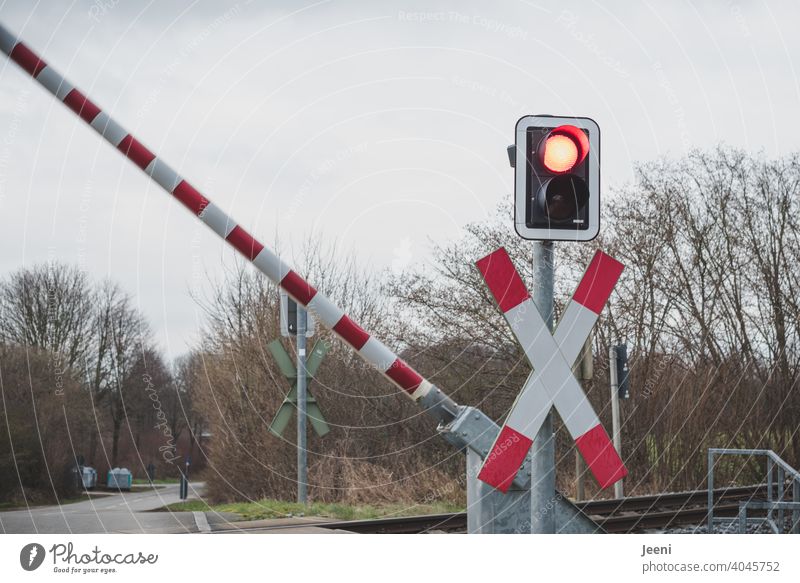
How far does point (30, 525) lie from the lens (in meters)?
5.66

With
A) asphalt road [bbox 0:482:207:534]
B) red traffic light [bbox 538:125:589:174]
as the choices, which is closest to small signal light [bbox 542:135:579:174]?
red traffic light [bbox 538:125:589:174]

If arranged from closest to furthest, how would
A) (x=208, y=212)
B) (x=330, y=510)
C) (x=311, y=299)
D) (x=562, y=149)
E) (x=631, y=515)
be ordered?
1. (x=562, y=149)
2. (x=208, y=212)
3. (x=311, y=299)
4. (x=631, y=515)
5. (x=330, y=510)

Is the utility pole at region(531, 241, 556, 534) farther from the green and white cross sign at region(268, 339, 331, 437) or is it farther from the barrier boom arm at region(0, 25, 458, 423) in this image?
the green and white cross sign at region(268, 339, 331, 437)

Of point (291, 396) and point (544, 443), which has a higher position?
point (291, 396)

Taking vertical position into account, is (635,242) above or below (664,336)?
above

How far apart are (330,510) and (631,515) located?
3556mm

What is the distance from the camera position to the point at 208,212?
4.49 metres

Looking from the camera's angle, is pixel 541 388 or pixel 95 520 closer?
pixel 541 388

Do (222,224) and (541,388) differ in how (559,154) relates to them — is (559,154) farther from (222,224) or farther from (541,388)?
(222,224)

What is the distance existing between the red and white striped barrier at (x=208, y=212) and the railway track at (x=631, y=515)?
373 cm

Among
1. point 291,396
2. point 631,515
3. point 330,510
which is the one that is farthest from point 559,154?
point 330,510

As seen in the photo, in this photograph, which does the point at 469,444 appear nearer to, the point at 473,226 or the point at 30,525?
the point at 30,525
